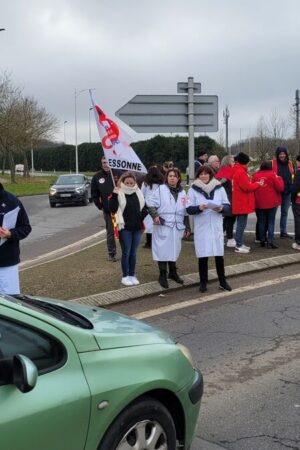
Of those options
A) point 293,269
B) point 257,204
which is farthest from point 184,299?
point 257,204

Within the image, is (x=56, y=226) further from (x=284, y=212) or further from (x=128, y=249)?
(x=128, y=249)

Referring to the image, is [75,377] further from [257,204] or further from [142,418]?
[257,204]

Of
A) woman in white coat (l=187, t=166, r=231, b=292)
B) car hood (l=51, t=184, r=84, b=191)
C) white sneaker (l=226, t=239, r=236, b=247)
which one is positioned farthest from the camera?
car hood (l=51, t=184, r=84, b=191)

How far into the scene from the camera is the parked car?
87.9ft

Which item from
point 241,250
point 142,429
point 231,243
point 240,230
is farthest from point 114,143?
point 142,429

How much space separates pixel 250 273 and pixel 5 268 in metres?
4.82

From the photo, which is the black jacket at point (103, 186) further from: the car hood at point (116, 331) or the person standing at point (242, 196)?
the car hood at point (116, 331)

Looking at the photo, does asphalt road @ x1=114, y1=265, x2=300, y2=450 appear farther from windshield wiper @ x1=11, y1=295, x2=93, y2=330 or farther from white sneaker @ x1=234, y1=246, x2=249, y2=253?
white sneaker @ x1=234, y1=246, x2=249, y2=253

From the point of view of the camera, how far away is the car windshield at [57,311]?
295cm

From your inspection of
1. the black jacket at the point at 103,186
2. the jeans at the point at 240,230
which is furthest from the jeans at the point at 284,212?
the black jacket at the point at 103,186

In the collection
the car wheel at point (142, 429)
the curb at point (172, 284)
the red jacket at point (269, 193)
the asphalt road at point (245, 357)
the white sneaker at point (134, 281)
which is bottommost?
the asphalt road at point (245, 357)

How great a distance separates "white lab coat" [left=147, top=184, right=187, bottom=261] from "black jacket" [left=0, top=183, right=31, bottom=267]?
2.93 m

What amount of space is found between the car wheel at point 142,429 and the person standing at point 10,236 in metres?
2.55

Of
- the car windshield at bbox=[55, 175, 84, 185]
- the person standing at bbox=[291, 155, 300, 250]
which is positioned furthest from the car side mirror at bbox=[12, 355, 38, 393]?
the car windshield at bbox=[55, 175, 84, 185]
